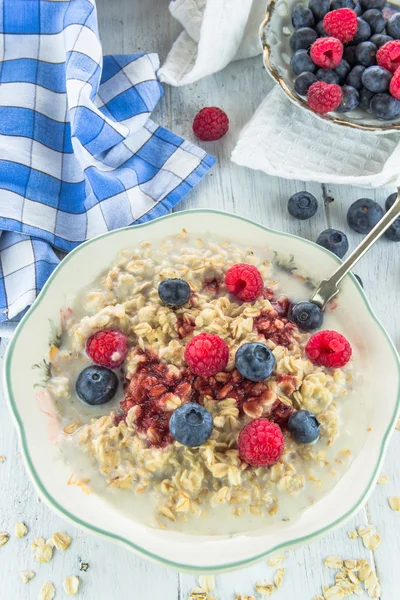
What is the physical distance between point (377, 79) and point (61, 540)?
1.43m

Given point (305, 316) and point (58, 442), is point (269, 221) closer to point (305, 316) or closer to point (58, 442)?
point (305, 316)

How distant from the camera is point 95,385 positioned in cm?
134

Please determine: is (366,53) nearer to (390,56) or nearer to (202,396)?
(390,56)

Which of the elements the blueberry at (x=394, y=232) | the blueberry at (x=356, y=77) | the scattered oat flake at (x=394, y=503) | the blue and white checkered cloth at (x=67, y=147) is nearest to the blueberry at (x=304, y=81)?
the blueberry at (x=356, y=77)

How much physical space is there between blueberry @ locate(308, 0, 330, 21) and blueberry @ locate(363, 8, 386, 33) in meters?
0.12

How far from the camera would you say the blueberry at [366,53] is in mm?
1802

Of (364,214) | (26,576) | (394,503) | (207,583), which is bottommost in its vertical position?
(26,576)

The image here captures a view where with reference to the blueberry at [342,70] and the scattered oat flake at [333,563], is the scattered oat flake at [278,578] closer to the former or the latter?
the scattered oat flake at [333,563]

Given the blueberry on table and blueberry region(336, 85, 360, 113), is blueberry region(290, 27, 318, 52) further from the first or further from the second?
the blueberry on table

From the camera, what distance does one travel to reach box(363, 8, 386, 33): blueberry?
1845 millimetres

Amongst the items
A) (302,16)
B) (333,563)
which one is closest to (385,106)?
(302,16)

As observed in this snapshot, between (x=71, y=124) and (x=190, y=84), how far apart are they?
0.50 metres

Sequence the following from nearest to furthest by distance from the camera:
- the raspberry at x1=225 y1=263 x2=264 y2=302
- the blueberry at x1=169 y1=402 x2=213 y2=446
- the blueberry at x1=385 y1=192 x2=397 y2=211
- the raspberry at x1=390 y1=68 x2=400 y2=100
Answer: the blueberry at x1=169 y1=402 x2=213 y2=446 → the raspberry at x1=225 y1=263 x2=264 y2=302 → the raspberry at x1=390 y1=68 x2=400 y2=100 → the blueberry at x1=385 y1=192 x2=397 y2=211

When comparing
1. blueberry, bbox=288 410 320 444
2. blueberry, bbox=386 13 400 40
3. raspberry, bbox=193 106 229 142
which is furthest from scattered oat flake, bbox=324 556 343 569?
blueberry, bbox=386 13 400 40
